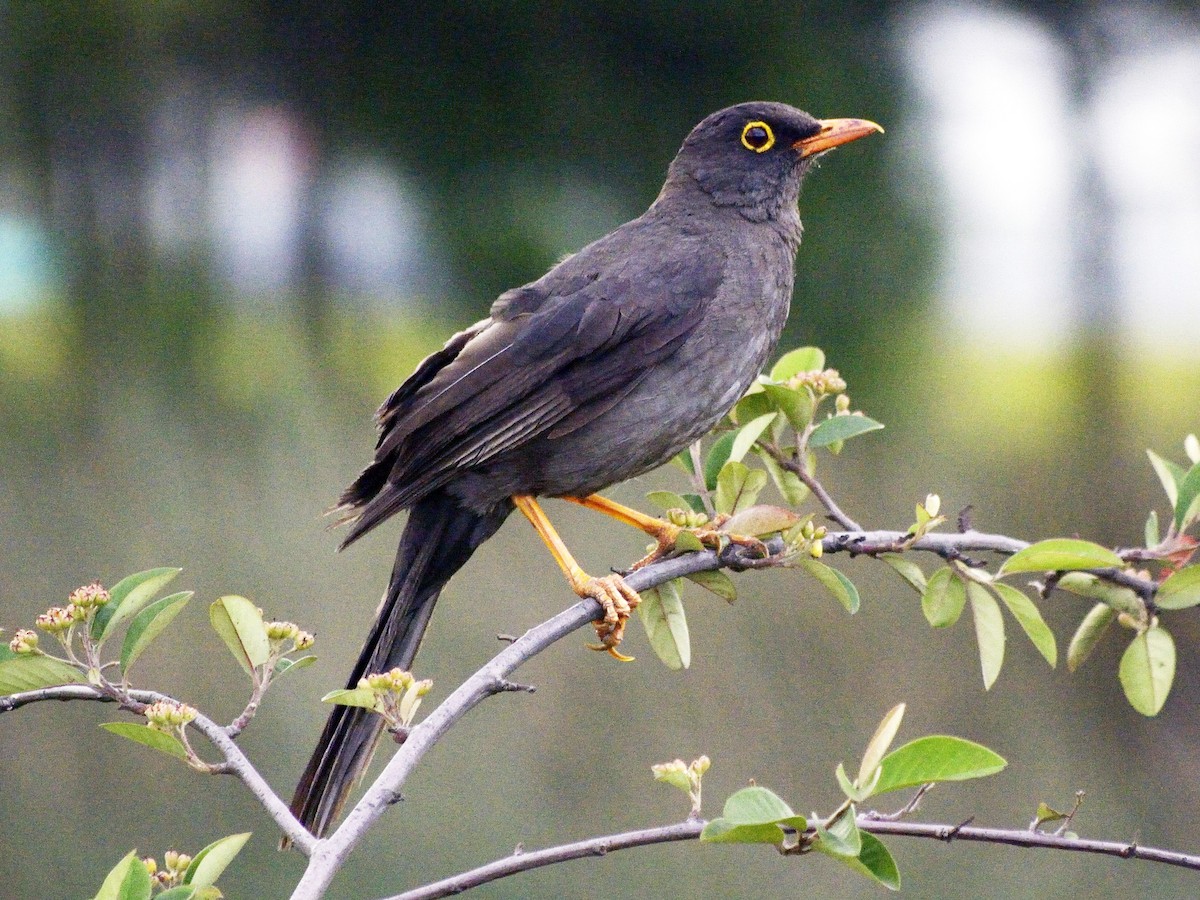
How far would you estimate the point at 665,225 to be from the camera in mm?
2752

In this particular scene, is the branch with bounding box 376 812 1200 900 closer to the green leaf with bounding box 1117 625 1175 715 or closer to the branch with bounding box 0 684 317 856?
the branch with bounding box 0 684 317 856

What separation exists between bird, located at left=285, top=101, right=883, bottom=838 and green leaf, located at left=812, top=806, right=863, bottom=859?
3.34 feet

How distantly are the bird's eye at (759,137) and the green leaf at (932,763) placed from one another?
6.55ft

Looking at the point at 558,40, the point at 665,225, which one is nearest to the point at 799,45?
the point at 558,40

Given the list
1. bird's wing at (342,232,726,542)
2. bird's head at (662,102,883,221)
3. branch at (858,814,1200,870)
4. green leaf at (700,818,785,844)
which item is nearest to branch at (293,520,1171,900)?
green leaf at (700,818,785,844)

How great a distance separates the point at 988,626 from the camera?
176 centimetres

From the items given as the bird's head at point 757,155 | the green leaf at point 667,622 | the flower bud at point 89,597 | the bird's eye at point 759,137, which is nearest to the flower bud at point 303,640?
the flower bud at point 89,597

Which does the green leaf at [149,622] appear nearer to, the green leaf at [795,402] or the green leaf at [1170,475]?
the green leaf at [795,402]

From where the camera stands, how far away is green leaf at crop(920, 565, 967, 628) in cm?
174

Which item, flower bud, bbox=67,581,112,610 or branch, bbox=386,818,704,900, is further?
flower bud, bbox=67,581,112,610

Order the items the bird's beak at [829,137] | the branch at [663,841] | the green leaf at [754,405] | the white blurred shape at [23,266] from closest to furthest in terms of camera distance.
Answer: the branch at [663,841], the green leaf at [754,405], the bird's beak at [829,137], the white blurred shape at [23,266]

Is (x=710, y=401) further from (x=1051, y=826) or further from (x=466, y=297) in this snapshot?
(x=1051, y=826)

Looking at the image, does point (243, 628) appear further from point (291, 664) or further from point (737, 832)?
point (737, 832)

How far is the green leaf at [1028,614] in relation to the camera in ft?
5.50
